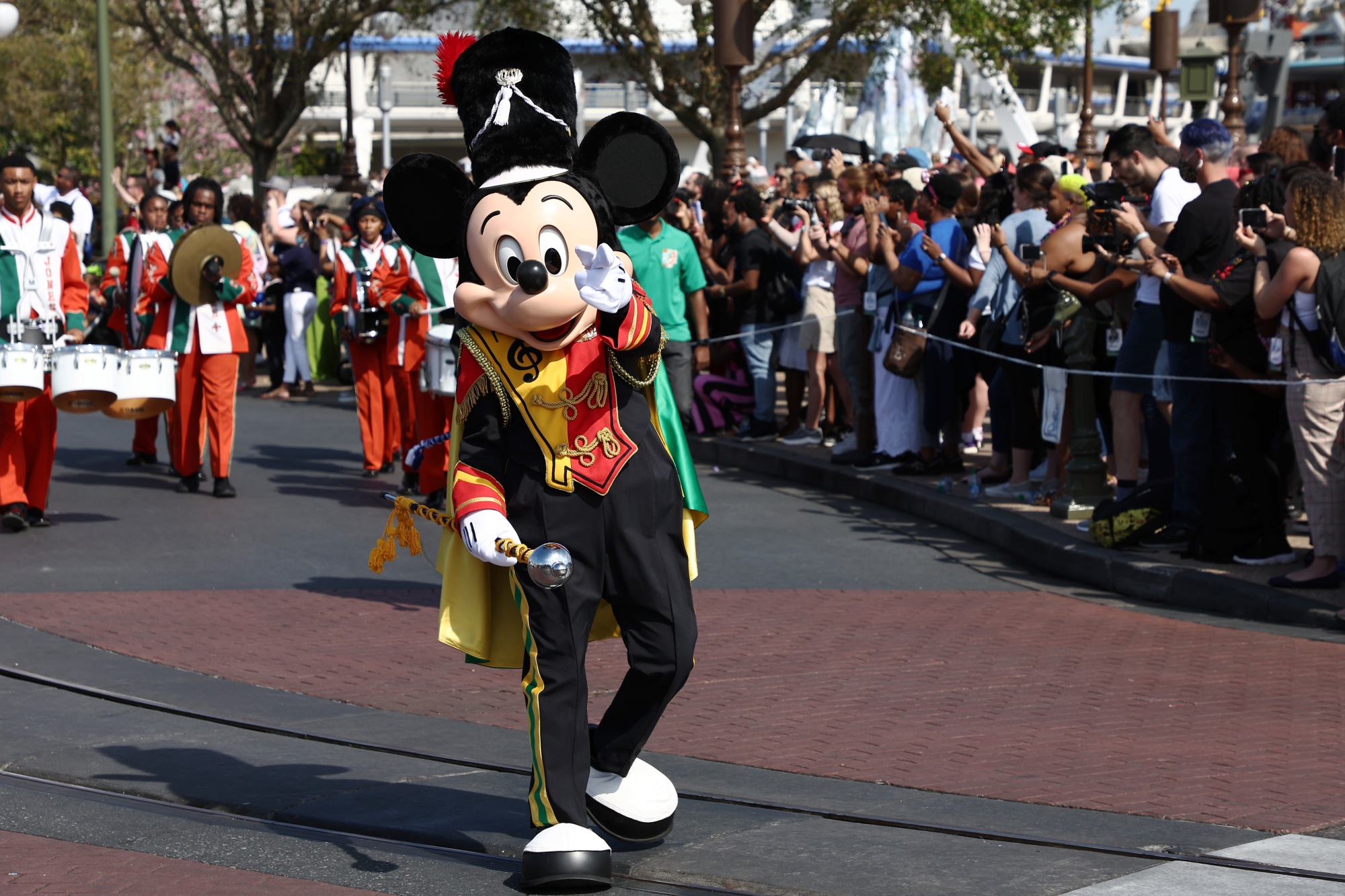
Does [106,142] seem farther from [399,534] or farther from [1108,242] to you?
[399,534]

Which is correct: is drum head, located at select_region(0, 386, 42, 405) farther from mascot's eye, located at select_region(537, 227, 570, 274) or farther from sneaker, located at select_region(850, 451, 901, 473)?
mascot's eye, located at select_region(537, 227, 570, 274)

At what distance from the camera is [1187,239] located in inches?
324

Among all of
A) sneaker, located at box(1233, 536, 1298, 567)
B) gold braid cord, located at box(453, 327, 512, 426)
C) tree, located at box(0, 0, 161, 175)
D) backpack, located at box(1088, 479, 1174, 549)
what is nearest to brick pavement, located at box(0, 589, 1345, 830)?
backpack, located at box(1088, 479, 1174, 549)

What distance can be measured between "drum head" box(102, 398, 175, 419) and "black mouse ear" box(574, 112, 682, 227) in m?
5.34

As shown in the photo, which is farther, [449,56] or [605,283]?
[449,56]

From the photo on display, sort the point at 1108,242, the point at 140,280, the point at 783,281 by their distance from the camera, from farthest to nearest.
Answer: the point at 783,281 → the point at 140,280 → the point at 1108,242

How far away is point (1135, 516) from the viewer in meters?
8.46

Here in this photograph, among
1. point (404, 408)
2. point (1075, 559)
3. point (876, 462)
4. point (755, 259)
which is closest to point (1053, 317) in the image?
point (1075, 559)

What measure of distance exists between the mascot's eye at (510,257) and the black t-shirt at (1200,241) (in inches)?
191

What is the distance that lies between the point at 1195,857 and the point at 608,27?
75.6 ft

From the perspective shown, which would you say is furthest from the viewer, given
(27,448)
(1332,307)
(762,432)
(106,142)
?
(106,142)

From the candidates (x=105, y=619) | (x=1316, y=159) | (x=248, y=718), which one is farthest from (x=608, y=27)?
(x=248, y=718)

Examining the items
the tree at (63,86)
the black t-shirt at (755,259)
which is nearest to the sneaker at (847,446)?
the black t-shirt at (755,259)

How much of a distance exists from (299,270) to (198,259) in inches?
248
